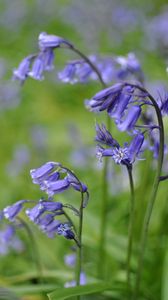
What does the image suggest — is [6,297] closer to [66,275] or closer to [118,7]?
[66,275]

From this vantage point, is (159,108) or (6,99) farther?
(6,99)

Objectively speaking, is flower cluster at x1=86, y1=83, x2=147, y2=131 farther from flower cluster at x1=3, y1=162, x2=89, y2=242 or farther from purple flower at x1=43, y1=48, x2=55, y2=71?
purple flower at x1=43, y1=48, x2=55, y2=71

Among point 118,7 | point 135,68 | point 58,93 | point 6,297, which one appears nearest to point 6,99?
point 58,93

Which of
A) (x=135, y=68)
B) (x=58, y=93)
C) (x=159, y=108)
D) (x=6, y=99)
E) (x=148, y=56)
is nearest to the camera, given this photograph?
(x=159, y=108)

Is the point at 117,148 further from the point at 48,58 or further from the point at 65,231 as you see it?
the point at 48,58

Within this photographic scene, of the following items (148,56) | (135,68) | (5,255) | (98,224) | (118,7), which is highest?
(118,7)

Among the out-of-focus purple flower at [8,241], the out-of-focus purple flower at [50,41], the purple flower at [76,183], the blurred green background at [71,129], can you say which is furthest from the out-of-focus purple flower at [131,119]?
the out-of-focus purple flower at [8,241]
